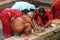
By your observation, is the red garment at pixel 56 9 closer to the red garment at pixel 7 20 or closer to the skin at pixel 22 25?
the red garment at pixel 7 20

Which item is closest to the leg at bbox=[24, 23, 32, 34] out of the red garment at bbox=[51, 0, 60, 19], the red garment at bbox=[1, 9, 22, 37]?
the red garment at bbox=[1, 9, 22, 37]

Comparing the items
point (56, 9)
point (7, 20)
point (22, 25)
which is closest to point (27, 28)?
point (22, 25)

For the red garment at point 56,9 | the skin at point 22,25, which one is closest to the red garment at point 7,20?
the skin at point 22,25

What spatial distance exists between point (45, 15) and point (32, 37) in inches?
23.7

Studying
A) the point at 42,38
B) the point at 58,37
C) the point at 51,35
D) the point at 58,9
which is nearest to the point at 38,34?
the point at 42,38

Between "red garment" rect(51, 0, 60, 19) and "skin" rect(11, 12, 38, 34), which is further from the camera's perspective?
"red garment" rect(51, 0, 60, 19)

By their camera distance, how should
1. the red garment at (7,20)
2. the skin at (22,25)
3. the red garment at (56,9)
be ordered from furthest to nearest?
the red garment at (56,9), the red garment at (7,20), the skin at (22,25)

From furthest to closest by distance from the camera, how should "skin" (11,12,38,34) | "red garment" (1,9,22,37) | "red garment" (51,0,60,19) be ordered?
"red garment" (51,0,60,19) → "red garment" (1,9,22,37) → "skin" (11,12,38,34)

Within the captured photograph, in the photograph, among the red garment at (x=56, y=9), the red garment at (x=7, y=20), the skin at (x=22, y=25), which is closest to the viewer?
the skin at (x=22, y=25)

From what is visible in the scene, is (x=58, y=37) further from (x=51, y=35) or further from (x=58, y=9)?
(x=58, y=9)

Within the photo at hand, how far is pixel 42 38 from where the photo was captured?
9.16 ft

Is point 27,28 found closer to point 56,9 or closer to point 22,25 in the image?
point 22,25

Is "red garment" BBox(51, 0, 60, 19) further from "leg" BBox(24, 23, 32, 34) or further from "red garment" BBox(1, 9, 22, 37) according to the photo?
"leg" BBox(24, 23, 32, 34)

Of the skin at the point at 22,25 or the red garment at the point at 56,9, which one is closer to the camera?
the skin at the point at 22,25
